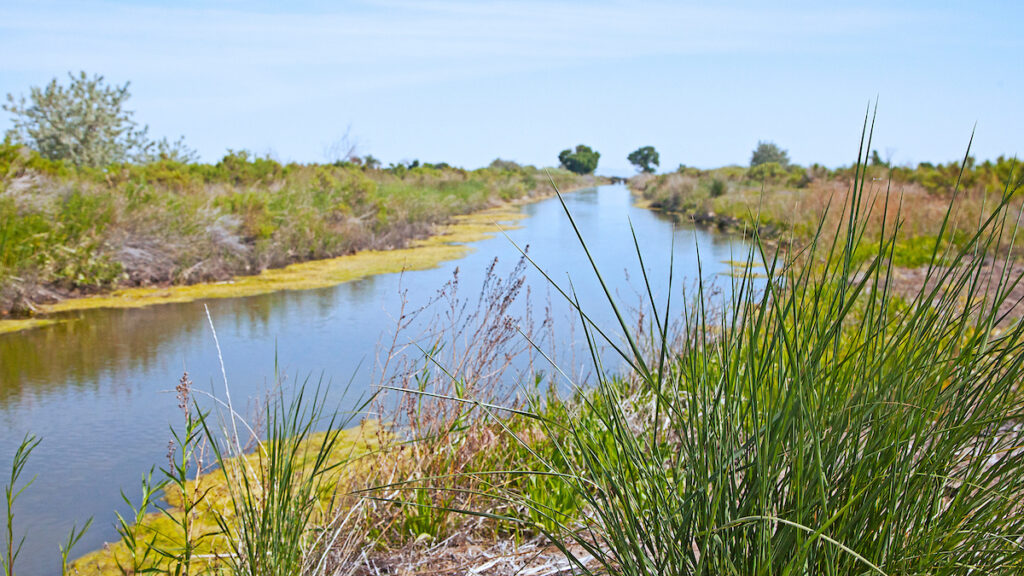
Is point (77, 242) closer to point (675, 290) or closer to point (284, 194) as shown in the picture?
point (284, 194)

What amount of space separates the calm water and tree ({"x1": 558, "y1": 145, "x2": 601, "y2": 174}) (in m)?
70.6

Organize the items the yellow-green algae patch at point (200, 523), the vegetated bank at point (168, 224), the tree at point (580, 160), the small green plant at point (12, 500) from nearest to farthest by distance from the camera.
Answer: the small green plant at point (12, 500)
the yellow-green algae patch at point (200, 523)
the vegetated bank at point (168, 224)
the tree at point (580, 160)

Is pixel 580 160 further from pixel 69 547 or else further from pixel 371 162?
pixel 69 547

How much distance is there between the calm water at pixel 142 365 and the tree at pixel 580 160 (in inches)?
2779

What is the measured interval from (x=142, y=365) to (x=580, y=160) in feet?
246

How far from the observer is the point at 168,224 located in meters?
8.39

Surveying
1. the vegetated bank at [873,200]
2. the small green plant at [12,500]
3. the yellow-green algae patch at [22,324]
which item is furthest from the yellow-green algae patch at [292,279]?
the vegetated bank at [873,200]

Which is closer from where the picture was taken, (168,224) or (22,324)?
(22,324)

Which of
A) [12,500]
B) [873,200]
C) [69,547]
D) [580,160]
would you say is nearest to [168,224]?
[12,500]

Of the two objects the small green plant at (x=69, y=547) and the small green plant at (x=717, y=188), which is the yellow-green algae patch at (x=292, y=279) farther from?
the small green plant at (x=717, y=188)

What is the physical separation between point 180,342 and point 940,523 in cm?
579

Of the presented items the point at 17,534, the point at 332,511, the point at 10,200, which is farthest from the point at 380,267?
the point at 332,511

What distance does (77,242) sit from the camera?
7371 mm

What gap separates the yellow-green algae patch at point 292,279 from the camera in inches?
279
